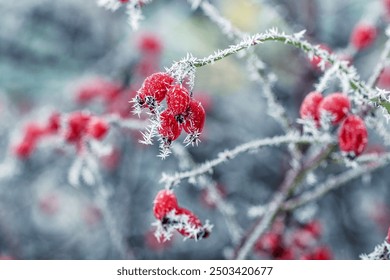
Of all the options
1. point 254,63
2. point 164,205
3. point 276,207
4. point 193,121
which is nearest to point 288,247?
point 276,207

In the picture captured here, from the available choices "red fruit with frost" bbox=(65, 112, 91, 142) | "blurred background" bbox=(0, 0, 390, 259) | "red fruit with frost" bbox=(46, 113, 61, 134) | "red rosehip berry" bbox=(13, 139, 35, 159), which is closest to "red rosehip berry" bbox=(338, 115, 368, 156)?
"blurred background" bbox=(0, 0, 390, 259)

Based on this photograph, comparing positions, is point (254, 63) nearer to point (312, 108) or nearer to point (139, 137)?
point (312, 108)

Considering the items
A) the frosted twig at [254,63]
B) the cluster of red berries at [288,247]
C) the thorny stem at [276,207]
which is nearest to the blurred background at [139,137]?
the cluster of red berries at [288,247]

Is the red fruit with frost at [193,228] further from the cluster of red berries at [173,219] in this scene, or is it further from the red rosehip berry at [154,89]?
the red rosehip berry at [154,89]

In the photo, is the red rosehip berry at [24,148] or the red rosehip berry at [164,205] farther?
the red rosehip berry at [24,148]

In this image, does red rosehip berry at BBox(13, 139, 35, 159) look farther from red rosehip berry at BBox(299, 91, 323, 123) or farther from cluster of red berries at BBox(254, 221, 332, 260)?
red rosehip berry at BBox(299, 91, 323, 123)

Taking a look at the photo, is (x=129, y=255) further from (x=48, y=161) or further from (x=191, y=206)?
(x=48, y=161)

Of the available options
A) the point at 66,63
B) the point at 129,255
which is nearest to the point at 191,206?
the point at 129,255
